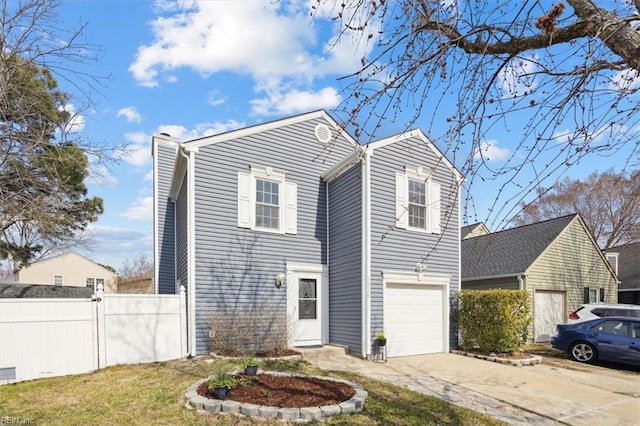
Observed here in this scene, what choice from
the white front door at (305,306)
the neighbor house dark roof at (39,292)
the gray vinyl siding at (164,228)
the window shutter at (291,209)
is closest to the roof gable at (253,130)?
the window shutter at (291,209)

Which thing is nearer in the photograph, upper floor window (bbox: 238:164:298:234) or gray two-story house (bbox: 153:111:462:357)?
gray two-story house (bbox: 153:111:462:357)

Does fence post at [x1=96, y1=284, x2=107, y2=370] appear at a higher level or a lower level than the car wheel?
higher

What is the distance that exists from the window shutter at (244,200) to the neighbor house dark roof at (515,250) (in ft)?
27.4

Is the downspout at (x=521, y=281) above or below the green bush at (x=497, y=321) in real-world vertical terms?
above

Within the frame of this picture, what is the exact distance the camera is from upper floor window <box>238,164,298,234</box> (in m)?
11.0

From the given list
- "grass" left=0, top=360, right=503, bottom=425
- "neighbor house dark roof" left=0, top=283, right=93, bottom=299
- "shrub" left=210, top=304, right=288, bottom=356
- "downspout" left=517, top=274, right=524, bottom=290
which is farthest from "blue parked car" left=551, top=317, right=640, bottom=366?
"neighbor house dark roof" left=0, top=283, right=93, bottom=299

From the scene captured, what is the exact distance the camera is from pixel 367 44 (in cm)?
341

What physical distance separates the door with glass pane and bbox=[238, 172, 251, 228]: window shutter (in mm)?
2151

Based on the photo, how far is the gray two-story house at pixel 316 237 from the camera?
1038 cm

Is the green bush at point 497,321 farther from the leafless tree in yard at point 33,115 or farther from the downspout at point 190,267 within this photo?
the leafless tree in yard at point 33,115

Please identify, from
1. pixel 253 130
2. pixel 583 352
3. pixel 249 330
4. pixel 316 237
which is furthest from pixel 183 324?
pixel 583 352

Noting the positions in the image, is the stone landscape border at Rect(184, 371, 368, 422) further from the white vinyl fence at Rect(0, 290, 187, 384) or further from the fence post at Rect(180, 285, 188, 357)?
the fence post at Rect(180, 285, 188, 357)

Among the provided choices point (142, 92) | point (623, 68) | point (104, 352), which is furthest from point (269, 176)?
point (623, 68)

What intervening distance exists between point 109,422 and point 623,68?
21.1 ft
